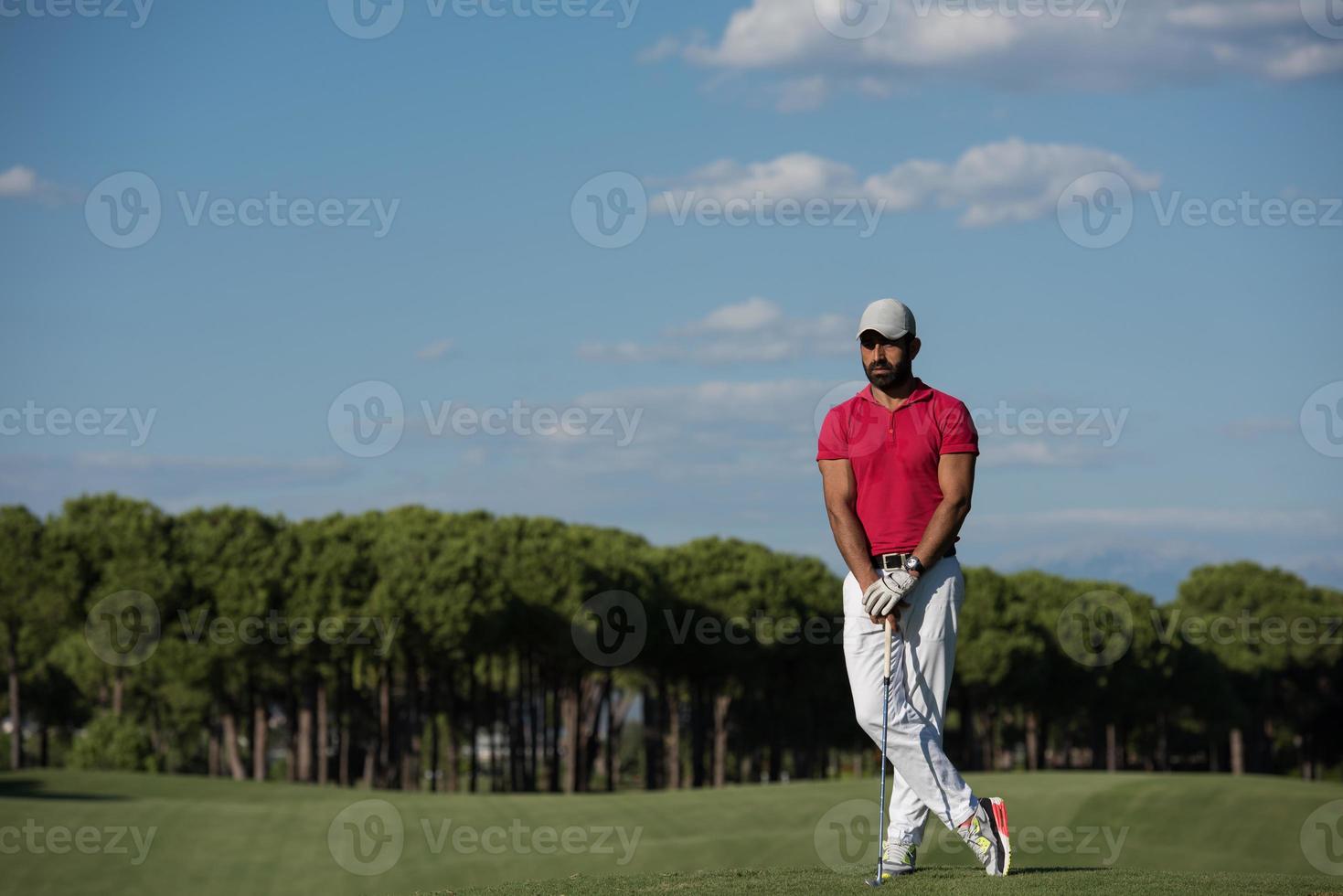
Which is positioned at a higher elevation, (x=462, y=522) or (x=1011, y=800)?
(x=462, y=522)

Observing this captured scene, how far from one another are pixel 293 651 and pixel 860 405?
56.2 metres

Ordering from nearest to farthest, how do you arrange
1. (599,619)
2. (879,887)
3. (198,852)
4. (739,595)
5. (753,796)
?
1. (879,887)
2. (198,852)
3. (753,796)
4. (599,619)
5. (739,595)

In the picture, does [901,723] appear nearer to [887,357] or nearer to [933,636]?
[933,636]

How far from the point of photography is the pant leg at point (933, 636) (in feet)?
33.9

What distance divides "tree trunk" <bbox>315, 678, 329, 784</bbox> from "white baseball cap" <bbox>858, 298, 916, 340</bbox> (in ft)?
193

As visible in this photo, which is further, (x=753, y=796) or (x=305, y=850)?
(x=753, y=796)

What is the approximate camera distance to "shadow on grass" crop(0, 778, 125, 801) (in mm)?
44125

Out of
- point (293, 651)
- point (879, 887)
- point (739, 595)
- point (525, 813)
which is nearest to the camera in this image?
point (879, 887)

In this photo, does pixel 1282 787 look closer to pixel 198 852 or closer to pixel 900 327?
pixel 198 852

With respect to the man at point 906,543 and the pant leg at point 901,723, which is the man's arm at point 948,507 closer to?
the man at point 906,543

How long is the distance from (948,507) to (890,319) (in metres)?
1.34

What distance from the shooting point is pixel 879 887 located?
32.6 ft

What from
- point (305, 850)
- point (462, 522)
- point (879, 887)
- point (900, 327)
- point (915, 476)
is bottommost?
point (305, 850)

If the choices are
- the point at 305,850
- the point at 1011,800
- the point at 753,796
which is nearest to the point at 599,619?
Result: the point at 753,796
